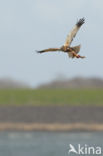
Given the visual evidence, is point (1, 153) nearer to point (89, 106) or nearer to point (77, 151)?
point (77, 151)

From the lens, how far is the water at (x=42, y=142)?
3056 centimetres

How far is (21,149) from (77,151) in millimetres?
3594

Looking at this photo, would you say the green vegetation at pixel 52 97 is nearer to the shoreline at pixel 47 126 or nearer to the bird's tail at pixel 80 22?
the shoreline at pixel 47 126

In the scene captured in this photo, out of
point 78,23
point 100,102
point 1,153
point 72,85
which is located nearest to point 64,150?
point 1,153

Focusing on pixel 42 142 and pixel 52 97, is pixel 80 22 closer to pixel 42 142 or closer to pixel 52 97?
pixel 42 142

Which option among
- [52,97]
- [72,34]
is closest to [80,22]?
[72,34]

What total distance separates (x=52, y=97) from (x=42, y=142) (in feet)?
37.7

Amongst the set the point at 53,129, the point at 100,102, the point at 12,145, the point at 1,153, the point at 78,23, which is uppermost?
the point at 100,102

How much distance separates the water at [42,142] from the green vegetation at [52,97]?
162 inches

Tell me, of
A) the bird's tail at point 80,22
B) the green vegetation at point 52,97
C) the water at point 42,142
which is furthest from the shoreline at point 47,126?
the bird's tail at point 80,22

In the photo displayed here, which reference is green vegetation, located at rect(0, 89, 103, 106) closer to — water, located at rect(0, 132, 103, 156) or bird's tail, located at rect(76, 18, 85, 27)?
water, located at rect(0, 132, 103, 156)

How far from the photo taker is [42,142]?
122ft

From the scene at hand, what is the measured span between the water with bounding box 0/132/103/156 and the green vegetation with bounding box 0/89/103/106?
162 inches

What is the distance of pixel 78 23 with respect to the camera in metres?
12.4
